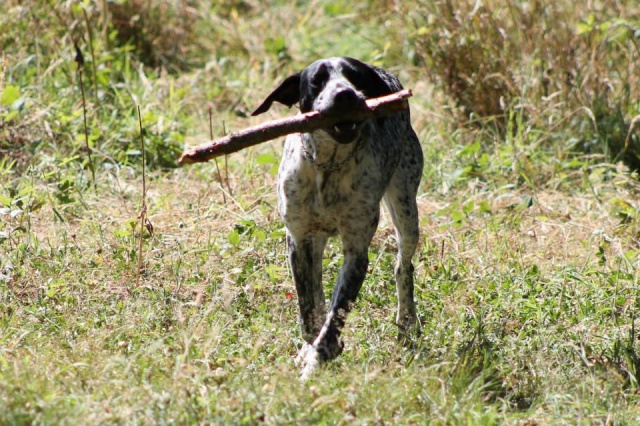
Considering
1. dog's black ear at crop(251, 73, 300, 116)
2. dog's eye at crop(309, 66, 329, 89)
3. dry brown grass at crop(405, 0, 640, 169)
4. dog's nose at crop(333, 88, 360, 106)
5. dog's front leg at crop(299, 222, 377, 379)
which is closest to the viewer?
dog's nose at crop(333, 88, 360, 106)

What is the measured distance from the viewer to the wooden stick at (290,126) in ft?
14.8

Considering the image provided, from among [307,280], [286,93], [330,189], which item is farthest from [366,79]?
[307,280]

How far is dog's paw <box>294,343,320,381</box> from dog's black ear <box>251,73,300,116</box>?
116cm

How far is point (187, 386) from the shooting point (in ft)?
13.2

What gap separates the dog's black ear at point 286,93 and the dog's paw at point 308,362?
1.16 m

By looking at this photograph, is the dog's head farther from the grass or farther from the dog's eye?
the grass

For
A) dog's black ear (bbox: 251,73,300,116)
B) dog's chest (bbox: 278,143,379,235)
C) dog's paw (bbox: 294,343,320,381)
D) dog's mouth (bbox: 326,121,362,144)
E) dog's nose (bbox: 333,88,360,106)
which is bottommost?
dog's paw (bbox: 294,343,320,381)

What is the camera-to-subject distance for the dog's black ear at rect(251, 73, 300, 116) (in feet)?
16.5

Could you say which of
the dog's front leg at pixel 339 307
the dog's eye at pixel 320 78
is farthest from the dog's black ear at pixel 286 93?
the dog's front leg at pixel 339 307

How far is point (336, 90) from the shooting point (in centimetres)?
452

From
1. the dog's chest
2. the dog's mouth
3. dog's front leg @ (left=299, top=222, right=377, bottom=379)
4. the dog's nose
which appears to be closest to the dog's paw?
dog's front leg @ (left=299, top=222, right=377, bottom=379)

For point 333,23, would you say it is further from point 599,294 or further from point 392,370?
point 392,370

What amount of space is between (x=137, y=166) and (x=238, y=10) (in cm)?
418

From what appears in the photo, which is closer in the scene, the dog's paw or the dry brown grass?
the dog's paw
